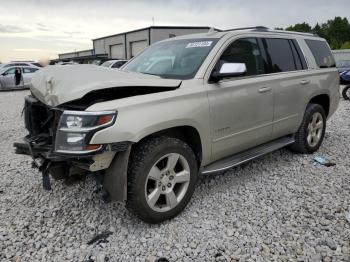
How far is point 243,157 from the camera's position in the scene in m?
4.04

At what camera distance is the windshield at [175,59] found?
3.72m

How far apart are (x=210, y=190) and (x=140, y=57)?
2025mm

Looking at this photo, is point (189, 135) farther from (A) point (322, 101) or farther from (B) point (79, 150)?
(A) point (322, 101)

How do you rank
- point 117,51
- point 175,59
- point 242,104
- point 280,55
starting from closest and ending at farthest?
point 242,104, point 175,59, point 280,55, point 117,51

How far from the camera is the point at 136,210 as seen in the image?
123 inches

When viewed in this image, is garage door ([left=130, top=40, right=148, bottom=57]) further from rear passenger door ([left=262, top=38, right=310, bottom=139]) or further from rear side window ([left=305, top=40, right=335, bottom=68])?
rear passenger door ([left=262, top=38, right=310, bottom=139])

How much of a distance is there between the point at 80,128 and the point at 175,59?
1682mm

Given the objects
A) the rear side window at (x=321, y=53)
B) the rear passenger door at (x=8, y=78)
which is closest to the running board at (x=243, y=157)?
the rear side window at (x=321, y=53)

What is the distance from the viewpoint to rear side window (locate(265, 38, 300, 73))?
448 centimetres

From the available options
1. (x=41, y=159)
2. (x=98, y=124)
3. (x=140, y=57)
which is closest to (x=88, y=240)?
(x=41, y=159)

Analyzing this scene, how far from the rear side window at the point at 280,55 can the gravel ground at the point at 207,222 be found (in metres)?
1.40

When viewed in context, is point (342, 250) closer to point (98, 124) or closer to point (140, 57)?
point (98, 124)

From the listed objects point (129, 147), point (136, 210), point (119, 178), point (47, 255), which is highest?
point (129, 147)

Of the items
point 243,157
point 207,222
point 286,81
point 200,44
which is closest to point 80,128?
point 207,222
